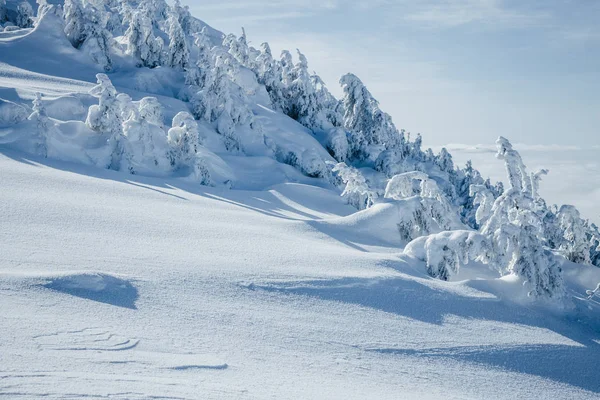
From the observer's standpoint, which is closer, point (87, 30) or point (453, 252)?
point (453, 252)

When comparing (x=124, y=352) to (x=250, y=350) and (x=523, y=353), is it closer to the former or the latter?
(x=250, y=350)

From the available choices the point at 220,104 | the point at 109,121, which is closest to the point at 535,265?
the point at 109,121

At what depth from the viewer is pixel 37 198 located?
823 centimetres

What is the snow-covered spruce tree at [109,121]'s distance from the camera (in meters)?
14.1

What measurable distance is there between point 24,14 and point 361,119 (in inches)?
838

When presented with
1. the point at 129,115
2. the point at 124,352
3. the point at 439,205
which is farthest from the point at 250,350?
the point at 129,115

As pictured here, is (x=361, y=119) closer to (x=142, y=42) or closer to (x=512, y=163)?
(x=142, y=42)

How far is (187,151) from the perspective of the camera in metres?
15.6

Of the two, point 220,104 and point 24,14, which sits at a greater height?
point 24,14

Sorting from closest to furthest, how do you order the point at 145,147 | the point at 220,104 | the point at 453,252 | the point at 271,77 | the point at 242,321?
1. the point at 242,321
2. the point at 453,252
3. the point at 145,147
4. the point at 220,104
5. the point at 271,77

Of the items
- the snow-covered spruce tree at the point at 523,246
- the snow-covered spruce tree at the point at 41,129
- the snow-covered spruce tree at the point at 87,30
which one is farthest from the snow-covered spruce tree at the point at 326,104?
the snow-covered spruce tree at the point at 523,246

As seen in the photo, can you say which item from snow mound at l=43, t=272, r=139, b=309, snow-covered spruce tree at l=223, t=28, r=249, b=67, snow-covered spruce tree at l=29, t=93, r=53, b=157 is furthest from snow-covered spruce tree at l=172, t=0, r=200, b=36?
snow mound at l=43, t=272, r=139, b=309

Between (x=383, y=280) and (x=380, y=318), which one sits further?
(x=383, y=280)

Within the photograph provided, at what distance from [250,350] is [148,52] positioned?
24.1 m
